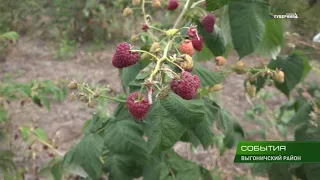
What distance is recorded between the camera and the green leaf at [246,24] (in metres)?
0.83

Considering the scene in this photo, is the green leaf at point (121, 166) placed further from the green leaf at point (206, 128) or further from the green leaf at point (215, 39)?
the green leaf at point (215, 39)

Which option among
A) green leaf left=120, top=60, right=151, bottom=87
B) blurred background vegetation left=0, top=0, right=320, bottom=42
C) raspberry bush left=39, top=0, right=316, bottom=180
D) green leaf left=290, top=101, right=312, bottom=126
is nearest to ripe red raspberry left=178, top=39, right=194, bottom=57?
raspberry bush left=39, top=0, right=316, bottom=180

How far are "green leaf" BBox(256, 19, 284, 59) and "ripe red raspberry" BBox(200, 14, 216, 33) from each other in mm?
201

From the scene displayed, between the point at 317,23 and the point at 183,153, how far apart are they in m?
1.21

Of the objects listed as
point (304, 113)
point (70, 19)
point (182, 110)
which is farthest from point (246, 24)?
point (70, 19)

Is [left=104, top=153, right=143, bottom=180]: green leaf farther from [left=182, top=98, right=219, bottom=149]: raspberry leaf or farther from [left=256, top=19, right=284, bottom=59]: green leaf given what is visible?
[left=256, top=19, right=284, bottom=59]: green leaf

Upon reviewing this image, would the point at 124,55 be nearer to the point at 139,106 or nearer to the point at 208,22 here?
the point at 139,106

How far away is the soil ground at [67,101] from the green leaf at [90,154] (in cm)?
85

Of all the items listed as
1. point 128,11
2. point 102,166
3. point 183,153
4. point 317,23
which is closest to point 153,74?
point 128,11

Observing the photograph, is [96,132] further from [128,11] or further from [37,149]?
[37,149]

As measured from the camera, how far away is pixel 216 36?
3.30 ft

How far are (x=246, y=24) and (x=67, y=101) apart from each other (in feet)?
7.96

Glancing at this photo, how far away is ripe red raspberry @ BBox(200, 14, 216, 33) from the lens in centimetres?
94

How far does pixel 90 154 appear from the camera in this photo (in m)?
1.00
